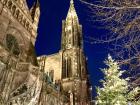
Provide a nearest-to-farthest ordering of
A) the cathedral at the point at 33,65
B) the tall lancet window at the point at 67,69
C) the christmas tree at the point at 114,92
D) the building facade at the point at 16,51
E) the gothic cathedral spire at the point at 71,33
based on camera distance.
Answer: the christmas tree at the point at 114,92
the building facade at the point at 16,51
the cathedral at the point at 33,65
the tall lancet window at the point at 67,69
the gothic cathedral spire at the point at 71,33

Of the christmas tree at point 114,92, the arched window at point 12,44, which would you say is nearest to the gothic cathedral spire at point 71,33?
the arched window at point 12,44

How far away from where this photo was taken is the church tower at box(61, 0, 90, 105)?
31.9 meters

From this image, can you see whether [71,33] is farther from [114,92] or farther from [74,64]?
[114,92]

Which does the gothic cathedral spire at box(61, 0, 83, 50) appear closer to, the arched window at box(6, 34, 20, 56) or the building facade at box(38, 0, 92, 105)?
the building facade at box(38, 0, 92, 105)

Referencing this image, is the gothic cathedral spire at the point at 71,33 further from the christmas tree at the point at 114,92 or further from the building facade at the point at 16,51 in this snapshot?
the christmas tree at the point at 114,92

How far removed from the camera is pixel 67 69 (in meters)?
34.8

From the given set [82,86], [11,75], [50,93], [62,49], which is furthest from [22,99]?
[62,49]

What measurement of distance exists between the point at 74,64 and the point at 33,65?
1241 cm

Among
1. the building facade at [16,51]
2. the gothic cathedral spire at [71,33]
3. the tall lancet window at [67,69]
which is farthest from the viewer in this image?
the gothic cathedral spire at [71,33]

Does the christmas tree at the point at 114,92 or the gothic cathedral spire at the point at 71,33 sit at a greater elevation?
the gothic cathedral spire at the point at 71,33

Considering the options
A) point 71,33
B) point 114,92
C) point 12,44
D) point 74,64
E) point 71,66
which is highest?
point 71,33

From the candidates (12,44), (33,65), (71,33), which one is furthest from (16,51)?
(71,33)

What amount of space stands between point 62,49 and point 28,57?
1309 centimetres

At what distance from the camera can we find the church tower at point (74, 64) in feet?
105
